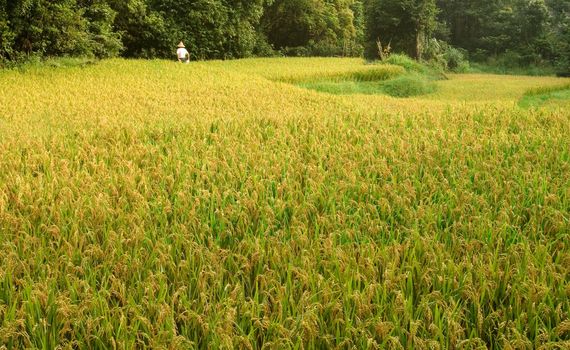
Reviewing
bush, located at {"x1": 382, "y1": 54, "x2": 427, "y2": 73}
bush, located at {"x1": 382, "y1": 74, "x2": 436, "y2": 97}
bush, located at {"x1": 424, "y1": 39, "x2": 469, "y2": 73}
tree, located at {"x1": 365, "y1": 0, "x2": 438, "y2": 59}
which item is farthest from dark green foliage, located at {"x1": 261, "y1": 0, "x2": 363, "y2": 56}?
bush, located at {"x1": 382, "y1": 74, "x2": 436, "y2": 97}

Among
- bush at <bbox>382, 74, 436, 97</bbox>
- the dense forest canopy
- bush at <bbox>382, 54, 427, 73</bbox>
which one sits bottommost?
bush at <bbox>382, 74, 436, 97</bbox>

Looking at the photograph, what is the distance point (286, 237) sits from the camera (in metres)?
3.07

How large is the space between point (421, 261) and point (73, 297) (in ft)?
4.96

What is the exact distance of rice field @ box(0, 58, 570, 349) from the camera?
212cm

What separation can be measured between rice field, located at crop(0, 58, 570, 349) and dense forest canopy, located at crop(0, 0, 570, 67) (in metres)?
9.14

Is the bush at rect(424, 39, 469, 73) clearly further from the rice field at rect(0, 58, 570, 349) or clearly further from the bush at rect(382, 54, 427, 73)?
the rice field at rect(0, 58, 570, 349)

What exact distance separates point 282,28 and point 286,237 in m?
29.0

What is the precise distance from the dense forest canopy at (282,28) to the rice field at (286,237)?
914 cm

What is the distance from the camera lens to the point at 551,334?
6.68 feet

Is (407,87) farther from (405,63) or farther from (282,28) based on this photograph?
(282,28)

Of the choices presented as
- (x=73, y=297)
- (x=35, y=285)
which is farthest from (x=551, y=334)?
(x=35, y=285)

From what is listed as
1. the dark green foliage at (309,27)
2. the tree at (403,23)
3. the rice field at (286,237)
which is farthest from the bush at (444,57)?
the rice field at (286,237)

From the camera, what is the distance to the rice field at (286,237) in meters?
2.12

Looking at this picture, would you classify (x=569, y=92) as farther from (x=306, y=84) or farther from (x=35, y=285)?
(x=35, y=285)
